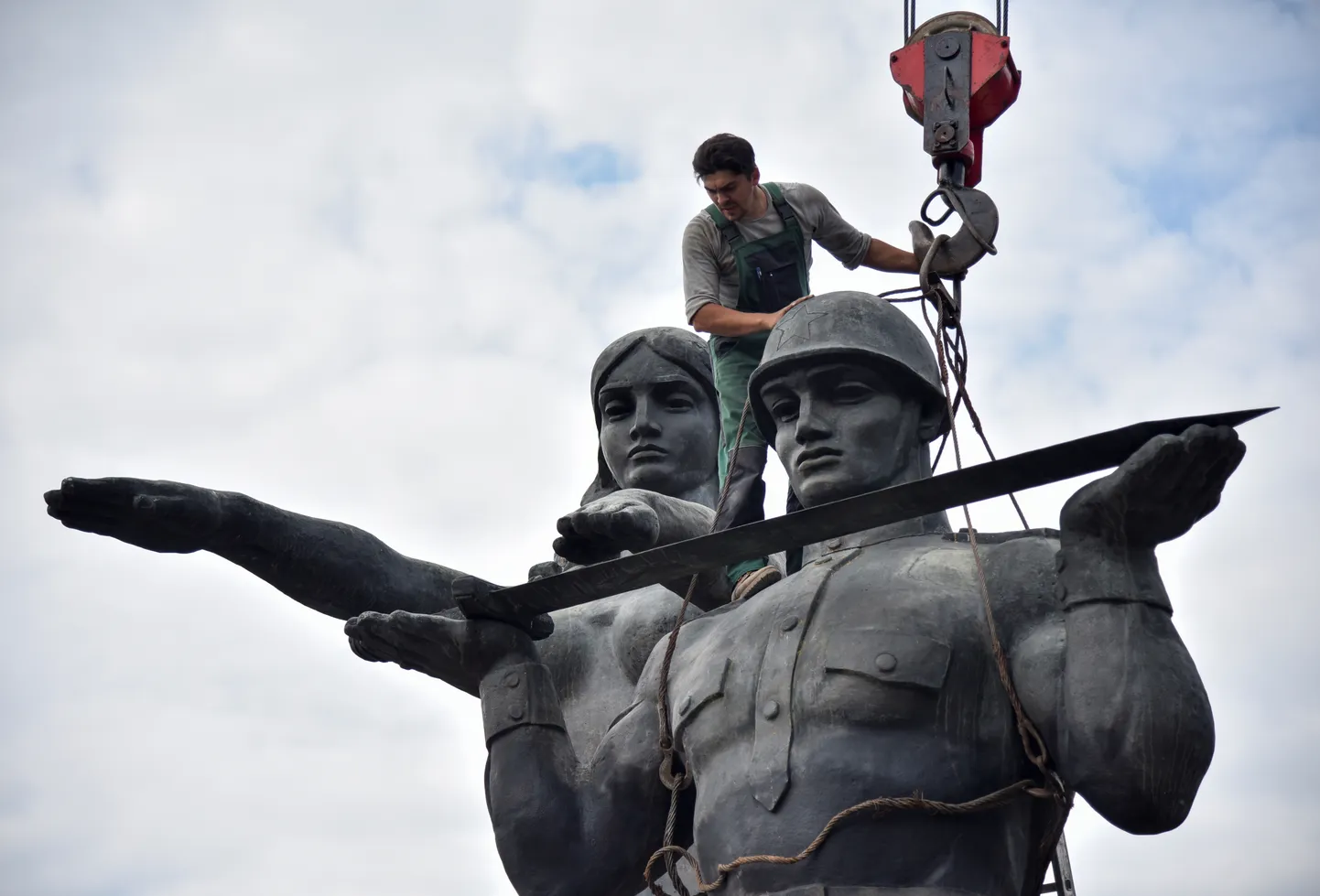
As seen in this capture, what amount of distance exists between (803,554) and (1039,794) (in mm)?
1993

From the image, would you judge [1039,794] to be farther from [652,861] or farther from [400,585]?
[400,585]

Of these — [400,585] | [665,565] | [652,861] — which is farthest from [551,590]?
[400,585]

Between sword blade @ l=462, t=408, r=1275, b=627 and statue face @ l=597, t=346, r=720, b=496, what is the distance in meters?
2.90

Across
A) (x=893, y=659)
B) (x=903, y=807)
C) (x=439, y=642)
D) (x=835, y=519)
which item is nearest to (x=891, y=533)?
(x=835, y=519)

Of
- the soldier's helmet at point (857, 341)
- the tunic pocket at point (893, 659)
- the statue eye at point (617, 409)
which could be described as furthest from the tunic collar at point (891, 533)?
the statue eye at point (617, 409)

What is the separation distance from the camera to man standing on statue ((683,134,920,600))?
429 inches

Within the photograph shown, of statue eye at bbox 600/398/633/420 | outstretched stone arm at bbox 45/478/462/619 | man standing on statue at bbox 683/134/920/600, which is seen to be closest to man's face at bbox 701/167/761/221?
man standing on statue at bbox 683/134/920/600

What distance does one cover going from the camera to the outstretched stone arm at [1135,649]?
26.5ft

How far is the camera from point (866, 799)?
837 centimetres

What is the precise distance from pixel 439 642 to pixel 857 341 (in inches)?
79.9

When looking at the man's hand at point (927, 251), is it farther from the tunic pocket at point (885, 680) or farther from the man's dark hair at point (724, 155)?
the tunic pocket at point (885, 680)

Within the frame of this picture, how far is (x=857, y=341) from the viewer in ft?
31.2

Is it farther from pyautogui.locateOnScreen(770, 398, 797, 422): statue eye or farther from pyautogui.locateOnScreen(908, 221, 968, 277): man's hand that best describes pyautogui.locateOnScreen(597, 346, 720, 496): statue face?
pyautogui.locateOnScreen(908, 221, 968, 277): man's hand

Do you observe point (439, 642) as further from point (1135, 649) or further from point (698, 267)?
point (1135, 649)
